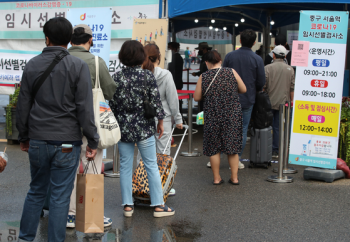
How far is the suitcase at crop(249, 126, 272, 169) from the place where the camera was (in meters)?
6.39

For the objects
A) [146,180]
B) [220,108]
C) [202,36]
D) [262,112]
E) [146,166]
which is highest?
[202,36]

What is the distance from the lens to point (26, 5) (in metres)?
8.38

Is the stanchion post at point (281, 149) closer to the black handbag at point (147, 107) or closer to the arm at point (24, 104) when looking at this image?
the black handbag at point (147, 107)

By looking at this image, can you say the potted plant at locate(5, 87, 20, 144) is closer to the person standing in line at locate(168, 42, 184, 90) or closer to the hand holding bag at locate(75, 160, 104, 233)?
the person standing in line at locate(168, 42, 184, 90)

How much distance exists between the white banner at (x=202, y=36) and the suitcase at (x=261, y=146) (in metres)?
11.5

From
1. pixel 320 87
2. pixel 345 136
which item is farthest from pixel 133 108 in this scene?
pixel 345 136

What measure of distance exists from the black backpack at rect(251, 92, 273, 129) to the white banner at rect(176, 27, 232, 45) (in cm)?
1148

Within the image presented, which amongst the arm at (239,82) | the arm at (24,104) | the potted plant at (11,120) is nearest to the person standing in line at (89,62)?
the arm at (24,104)

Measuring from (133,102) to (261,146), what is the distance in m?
2.98

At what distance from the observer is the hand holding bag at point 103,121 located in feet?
11.8

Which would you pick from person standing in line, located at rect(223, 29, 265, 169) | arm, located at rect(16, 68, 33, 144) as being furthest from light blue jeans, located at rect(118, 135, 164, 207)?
person standing in line, located at rect(223, 29, 265, 169)

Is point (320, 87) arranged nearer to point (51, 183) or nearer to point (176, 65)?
point (51, 183)

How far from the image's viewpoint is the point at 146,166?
13.8ft

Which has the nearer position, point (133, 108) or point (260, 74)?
point (133, 108)
